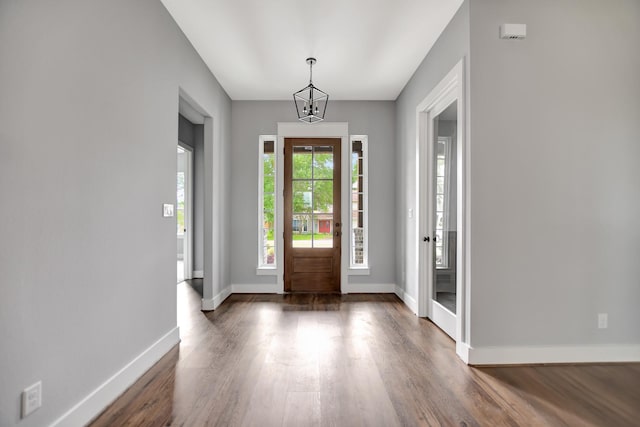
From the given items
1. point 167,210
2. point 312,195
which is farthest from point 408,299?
point 167,210

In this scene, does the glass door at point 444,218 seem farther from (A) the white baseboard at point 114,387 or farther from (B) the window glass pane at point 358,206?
(A) the white baseboard at point 114,387

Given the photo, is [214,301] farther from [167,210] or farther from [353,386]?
[353,386]

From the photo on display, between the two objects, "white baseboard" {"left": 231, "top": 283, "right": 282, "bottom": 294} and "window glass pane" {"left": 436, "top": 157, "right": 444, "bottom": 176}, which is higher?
"window glass pane" {"left": 436, "top": 157, "right": 444, "bottom": 176}

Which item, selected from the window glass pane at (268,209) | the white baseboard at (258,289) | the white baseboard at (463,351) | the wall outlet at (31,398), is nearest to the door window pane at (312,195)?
the window glass pane at (268,209)

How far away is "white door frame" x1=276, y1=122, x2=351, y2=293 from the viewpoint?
5.02 metres

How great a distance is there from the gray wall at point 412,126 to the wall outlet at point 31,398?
3.26 metres

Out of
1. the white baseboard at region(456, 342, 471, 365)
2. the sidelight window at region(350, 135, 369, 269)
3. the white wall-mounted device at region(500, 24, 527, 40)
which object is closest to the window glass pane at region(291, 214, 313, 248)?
the sidelight window at region(350, 135, 369, 269)

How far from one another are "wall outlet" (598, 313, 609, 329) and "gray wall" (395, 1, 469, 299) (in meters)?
1.69

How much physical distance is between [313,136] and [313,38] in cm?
181

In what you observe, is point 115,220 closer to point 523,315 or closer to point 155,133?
point 155,133

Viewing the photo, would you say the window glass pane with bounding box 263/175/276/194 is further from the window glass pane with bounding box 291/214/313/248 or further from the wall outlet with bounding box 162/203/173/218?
the wall outlet with bounding box 162/203/173/218

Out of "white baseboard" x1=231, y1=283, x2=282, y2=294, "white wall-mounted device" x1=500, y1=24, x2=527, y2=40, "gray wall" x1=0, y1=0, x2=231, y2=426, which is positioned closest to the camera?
"gray wall" x1=0, y1=0, x2=231, y2=426

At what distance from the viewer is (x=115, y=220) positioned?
84.9 inches

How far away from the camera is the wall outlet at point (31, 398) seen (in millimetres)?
1488
